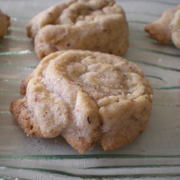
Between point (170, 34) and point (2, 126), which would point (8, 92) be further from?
point (170, 34)

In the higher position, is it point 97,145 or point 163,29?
point 163,29

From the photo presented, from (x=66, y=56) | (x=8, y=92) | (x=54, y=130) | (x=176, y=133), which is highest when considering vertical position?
(x=66, y=56)

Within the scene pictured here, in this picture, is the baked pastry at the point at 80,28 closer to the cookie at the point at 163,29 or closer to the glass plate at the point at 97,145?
the glass plate at the point at 97,145

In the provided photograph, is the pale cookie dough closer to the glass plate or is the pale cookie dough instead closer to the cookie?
the glass plate

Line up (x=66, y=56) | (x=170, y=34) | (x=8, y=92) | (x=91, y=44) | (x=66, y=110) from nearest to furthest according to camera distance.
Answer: (x=66, y=110), (x=66, y=56), (x=8, y=92), (x=91, y=44), (x=170, y=34)

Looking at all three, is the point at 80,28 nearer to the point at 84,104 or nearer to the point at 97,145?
the point at 84,104

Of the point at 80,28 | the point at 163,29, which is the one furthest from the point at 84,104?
the point at 163,29

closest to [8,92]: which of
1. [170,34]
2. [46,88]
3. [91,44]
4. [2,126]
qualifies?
[2,126]
